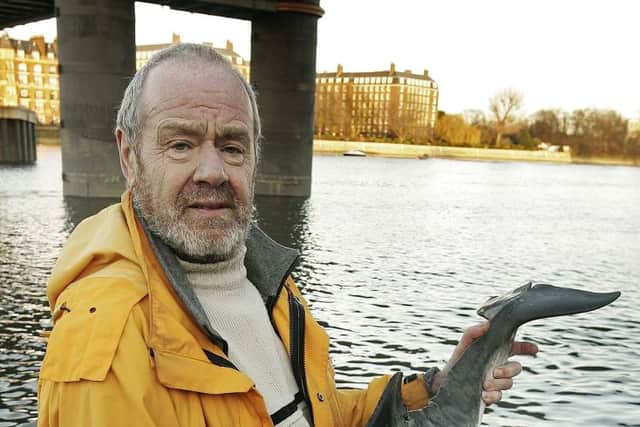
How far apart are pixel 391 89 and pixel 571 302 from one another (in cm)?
16631

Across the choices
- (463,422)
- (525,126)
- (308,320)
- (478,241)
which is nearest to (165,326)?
(308,320)

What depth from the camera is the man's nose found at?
7.43 feet

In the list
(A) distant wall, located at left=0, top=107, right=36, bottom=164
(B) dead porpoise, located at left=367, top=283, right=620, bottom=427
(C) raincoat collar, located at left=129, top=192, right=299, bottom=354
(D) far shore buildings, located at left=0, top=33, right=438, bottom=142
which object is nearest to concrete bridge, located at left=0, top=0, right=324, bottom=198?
(A) distant wall, located at left=0, top=107, right=36, bottom=164

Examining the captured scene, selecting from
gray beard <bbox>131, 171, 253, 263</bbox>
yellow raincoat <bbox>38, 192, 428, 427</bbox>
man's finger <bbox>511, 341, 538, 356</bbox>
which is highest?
gray beard <bbox>131, 171, 253, 263</bbox>

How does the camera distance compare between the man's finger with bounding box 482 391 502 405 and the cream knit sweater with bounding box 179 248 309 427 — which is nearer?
the cream knit sweater with bounding box 179 248 309 427

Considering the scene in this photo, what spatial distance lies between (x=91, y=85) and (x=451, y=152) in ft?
339

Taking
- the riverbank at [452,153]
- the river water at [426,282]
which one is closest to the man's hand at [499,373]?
the river water at [426,282]

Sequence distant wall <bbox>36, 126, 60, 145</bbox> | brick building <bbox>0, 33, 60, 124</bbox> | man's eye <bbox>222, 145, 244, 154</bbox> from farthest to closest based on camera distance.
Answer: brick building <bbox>0, 33, 60, 124</bbox> → distant wall <bbox>36, 126, 60, 145</bbox> → man's eye <bbox>222, 145, 244, 154</bbox>

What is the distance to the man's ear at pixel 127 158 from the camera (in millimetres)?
2373

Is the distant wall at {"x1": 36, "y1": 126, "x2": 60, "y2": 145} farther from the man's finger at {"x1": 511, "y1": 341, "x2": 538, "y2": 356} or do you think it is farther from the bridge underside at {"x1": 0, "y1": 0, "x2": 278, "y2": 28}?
the man's finger at {"x1": 511, "y1": 341, "x2": 538, "y2": 356}

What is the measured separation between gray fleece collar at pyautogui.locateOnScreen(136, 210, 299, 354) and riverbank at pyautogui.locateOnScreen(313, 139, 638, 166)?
10368 centimetres

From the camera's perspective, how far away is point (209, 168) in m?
2.27

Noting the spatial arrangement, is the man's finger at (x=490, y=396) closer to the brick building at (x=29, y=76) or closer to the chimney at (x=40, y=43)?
the brick building at (x=29, y=76)

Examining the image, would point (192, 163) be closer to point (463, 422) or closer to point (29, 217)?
point (463, 422)
